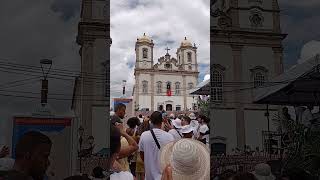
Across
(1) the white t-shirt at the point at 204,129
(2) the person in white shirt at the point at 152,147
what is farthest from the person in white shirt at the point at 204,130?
(2) the person in white shirt at the point at 152,147

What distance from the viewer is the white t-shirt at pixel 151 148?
224 cm

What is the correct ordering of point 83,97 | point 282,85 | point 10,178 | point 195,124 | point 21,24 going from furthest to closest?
1. point 282,85
2. point 195,124
3. point 83,97
4. point 21,24
5. point 10,178

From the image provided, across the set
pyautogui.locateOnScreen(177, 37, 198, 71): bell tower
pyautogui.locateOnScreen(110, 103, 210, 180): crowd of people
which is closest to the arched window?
pyautogui.locateOnScreen(177, 37, 198, 71): bell tower

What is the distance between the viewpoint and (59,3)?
170 centimetres

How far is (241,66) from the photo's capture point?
1919mm

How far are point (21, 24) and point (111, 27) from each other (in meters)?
0.41

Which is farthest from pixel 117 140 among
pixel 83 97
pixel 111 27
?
pixel 111 27

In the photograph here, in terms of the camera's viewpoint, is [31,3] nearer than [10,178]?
No

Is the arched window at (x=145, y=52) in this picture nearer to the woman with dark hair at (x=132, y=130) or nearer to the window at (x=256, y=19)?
the woman with dark hair at (x=132, y=130)

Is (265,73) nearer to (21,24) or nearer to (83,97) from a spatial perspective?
(83,97)

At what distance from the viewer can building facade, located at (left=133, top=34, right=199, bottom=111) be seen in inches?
65.4

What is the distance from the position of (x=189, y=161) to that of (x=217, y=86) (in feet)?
1.40

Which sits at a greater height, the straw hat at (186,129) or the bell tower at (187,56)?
the bell tower at (187,56)

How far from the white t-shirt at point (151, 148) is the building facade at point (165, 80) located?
20.0 inches
